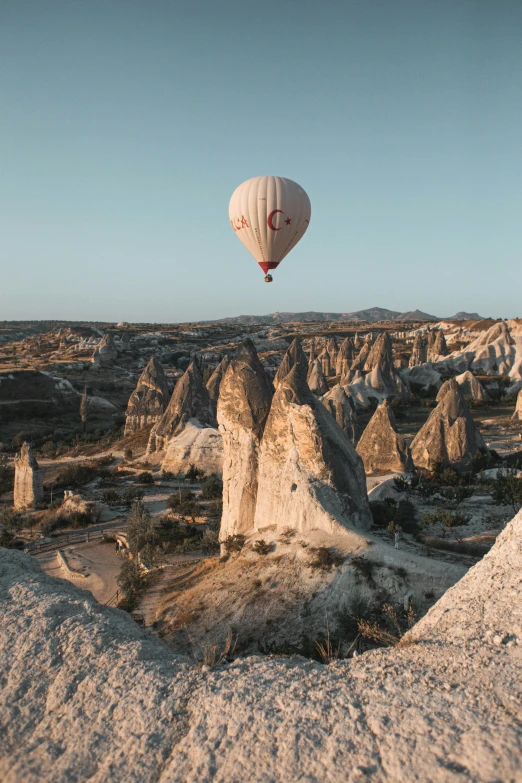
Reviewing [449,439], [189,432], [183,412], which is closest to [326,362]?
[183,412]

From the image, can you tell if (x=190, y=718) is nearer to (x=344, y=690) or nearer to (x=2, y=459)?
(x=344, y=690)

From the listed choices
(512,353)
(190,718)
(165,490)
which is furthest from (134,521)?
(512,353)

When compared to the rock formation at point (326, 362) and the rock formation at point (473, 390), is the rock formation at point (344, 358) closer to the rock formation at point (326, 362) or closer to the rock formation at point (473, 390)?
the rock formation at point (326, 362)

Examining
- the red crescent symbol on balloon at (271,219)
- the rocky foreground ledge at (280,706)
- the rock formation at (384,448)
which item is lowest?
the rock formation at (384,448)

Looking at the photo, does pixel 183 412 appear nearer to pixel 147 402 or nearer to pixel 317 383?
pixel 147 402

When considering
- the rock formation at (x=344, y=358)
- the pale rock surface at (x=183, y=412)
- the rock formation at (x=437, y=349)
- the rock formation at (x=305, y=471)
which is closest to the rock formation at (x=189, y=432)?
the pale rock surface at (x=183, y=412)
